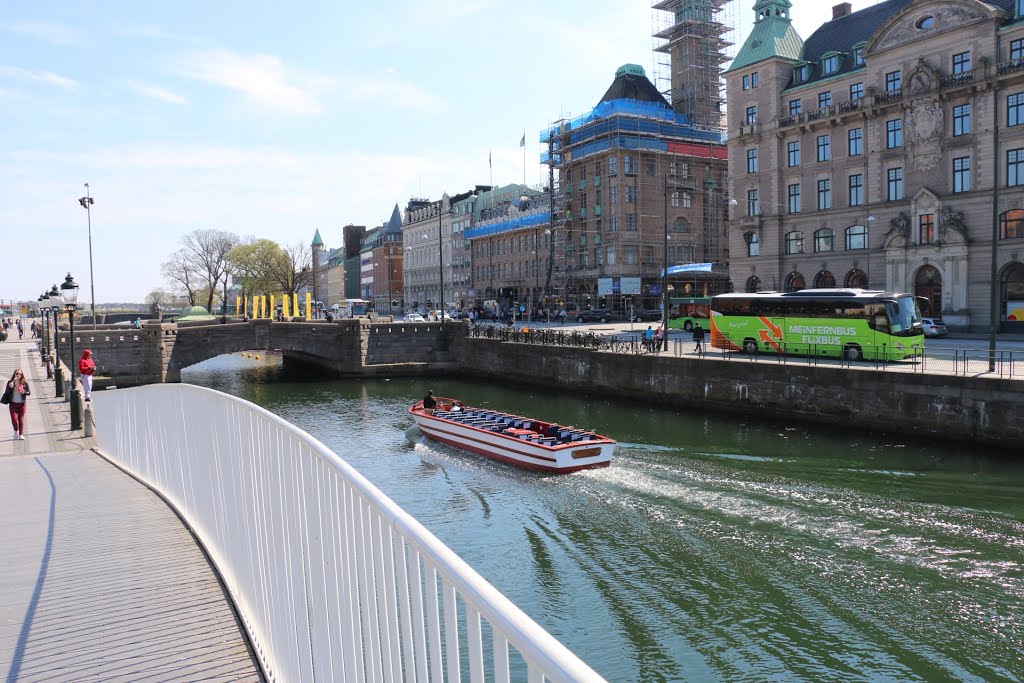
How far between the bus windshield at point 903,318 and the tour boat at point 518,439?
14.7 meters

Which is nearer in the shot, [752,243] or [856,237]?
[856,237]

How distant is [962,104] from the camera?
147 feet

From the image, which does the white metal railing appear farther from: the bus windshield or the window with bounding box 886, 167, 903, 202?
the window with bounding box 886, 167, 903, 202

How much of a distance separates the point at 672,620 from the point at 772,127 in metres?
51.3

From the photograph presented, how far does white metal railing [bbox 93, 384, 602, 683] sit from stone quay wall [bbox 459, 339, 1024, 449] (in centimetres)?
2290

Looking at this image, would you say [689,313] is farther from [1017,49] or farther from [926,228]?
[1017,49]

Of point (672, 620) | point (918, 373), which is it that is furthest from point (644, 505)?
point (918, 373)

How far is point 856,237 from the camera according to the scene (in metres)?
51.2

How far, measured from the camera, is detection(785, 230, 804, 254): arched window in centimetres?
5503

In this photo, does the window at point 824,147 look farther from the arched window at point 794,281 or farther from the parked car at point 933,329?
the parked car at point 933,329

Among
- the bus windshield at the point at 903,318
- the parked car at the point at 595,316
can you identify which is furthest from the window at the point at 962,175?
the parked car at the point at 595,316

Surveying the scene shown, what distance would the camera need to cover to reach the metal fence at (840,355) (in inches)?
1033

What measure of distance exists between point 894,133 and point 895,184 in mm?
3214

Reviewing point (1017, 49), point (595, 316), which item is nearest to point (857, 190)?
point (1017, 49)
